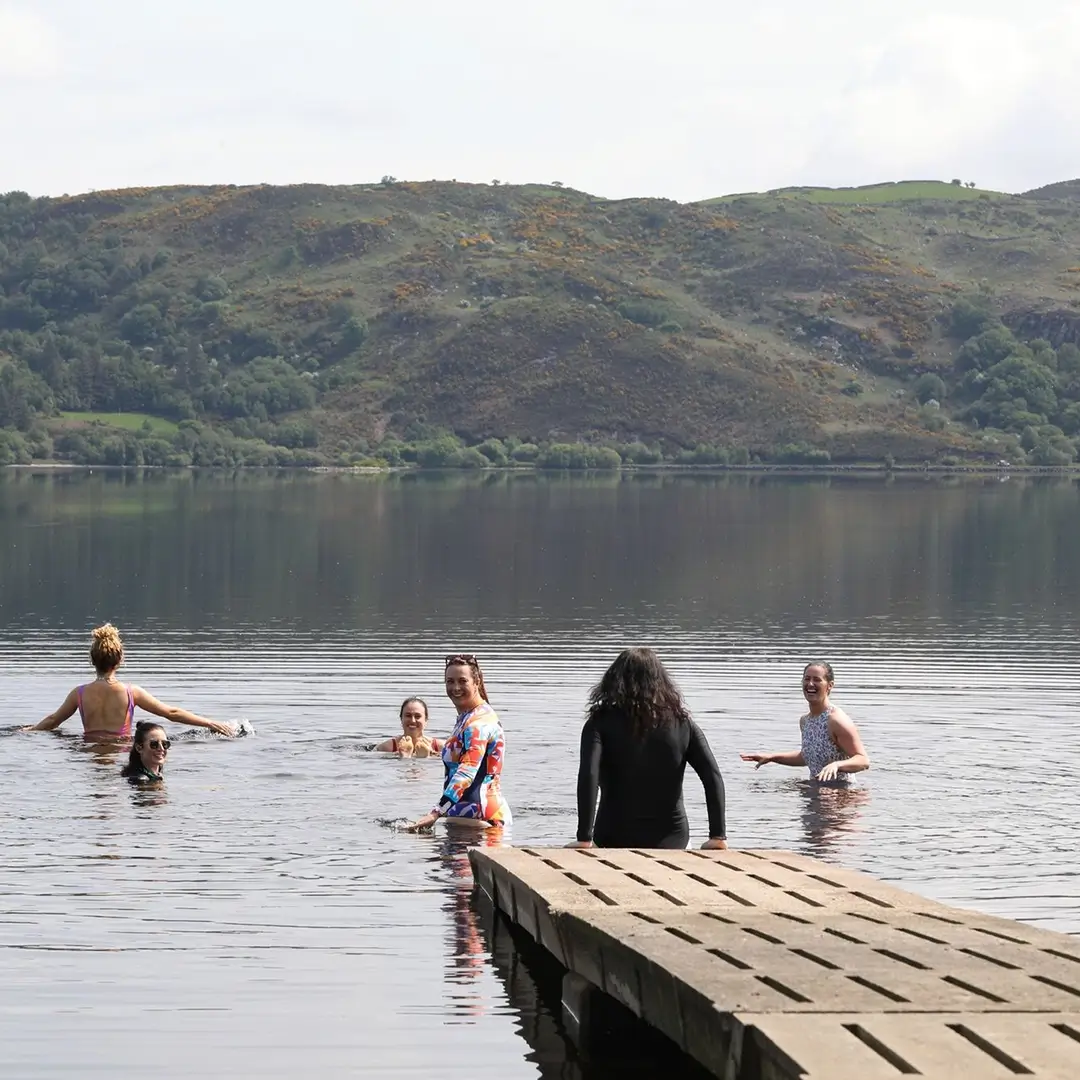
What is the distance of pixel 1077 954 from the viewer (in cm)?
1260

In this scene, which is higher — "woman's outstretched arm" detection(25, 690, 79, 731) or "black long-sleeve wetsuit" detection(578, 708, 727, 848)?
"black long-sleeve wetsuit" detection(578, 708, 727, 848)

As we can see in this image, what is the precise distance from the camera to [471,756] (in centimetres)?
1956

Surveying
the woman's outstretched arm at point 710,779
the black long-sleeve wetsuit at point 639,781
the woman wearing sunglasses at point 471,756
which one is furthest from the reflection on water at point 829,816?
the black long-sleeve wetsuit at point 639,781

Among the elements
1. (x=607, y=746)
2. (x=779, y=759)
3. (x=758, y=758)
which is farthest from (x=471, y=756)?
(x=779, y=759)

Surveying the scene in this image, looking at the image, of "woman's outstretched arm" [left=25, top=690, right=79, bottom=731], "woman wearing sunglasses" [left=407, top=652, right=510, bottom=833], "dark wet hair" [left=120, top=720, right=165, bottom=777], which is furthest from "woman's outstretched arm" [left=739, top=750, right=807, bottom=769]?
"woman's outstretched arm" [left=25, top=690, right=79, bottom=731]

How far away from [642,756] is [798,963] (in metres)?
4.02

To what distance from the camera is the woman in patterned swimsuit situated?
2441 cm

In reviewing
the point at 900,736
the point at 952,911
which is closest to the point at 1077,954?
the point at 952,911

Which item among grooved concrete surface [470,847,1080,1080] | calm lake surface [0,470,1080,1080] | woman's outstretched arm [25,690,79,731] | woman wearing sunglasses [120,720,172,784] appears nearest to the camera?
grooved concrete surface [470,847,1080,1080]

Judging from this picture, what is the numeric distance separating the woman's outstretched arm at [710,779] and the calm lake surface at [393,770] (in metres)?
1.89

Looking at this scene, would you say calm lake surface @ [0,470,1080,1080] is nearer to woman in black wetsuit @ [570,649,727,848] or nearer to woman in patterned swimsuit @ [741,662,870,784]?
woman in patterned swimsuit @ [741,662,870,784]

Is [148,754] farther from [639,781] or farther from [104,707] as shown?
[639,781]

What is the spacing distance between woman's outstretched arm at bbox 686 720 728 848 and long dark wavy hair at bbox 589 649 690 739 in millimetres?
203

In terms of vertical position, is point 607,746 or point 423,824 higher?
point 607,746
